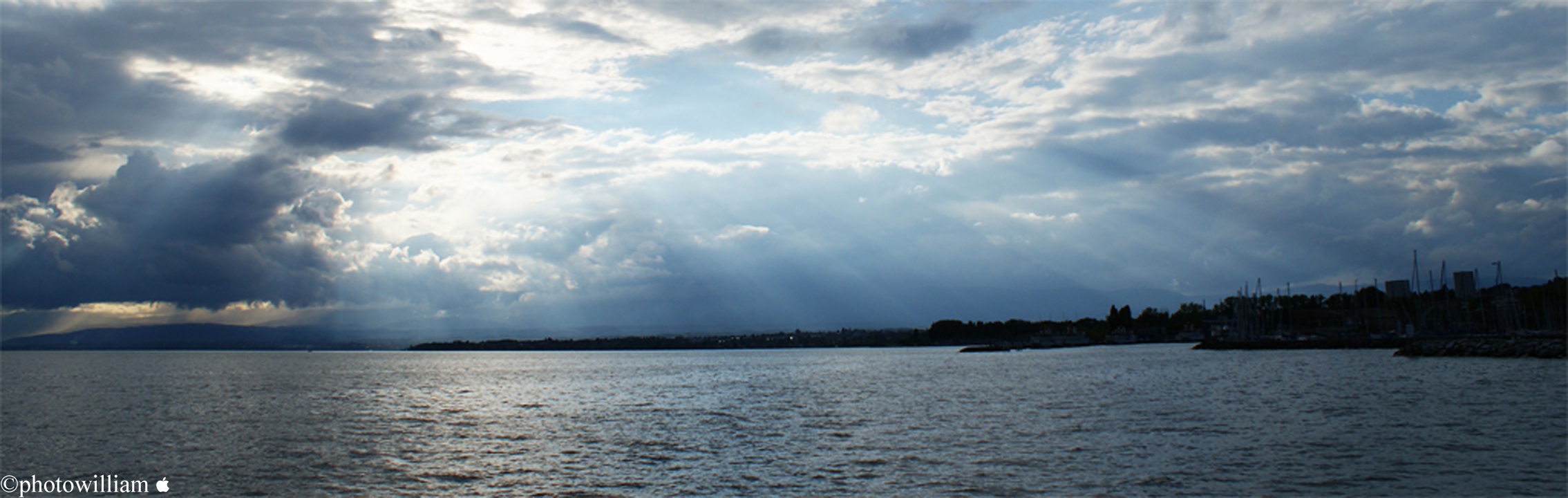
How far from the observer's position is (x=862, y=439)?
41.2 meters

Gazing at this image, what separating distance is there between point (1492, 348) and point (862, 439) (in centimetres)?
10112

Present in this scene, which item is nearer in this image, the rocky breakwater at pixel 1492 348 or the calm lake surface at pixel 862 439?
the calm lake surface at pixel 862 439

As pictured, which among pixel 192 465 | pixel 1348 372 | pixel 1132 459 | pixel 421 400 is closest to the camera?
pixel 1132 459

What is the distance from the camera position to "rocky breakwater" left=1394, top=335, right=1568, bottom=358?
298 ft

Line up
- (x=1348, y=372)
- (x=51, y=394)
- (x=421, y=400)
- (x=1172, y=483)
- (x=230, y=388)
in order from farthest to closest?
(x=230, y=388), (x=51, y=394), (x=1348, y=372), (x=421, y=400), (x=1172, y=483)

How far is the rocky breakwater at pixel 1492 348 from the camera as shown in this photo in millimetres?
90875

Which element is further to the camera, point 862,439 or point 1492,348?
point 1492,348

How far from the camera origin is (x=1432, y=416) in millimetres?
43031

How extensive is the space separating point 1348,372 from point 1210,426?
5030 centimetres

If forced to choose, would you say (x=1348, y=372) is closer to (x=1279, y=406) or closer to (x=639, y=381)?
(x=1279, y=406)

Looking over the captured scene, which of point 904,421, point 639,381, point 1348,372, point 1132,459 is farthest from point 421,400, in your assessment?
point 1348,372

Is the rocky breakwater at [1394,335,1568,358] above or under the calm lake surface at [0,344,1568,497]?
above

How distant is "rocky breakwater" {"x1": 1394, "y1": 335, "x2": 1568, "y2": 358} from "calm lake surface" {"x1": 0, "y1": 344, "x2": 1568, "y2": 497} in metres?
10.7

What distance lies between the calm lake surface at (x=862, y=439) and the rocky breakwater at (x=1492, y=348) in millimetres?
10709
